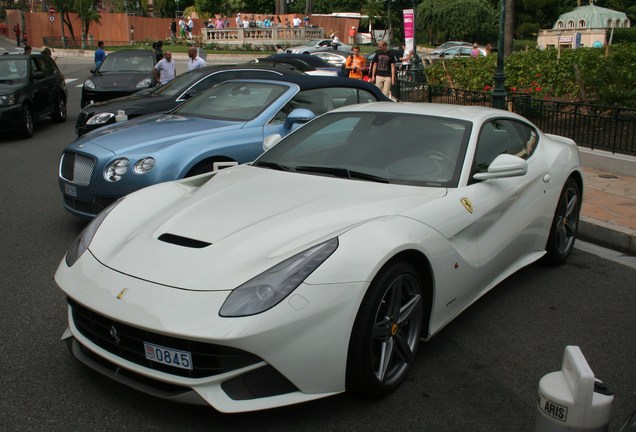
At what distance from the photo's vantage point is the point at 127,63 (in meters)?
16.7

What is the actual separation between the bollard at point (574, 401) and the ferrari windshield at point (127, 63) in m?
15.6

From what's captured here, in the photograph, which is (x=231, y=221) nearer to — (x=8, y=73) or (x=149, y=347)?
(x=149, y=347)

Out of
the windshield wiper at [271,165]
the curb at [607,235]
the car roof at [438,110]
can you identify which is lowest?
the curb at [607,235]

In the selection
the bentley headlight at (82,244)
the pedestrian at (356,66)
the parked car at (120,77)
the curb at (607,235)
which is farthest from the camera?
the pedestrian at (356,66)

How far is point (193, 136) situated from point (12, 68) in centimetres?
949

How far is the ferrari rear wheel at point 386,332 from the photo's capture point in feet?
10.4

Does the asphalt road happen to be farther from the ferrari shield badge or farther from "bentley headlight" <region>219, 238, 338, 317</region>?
the ferrari shield badge

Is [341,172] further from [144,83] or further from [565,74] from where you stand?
[144,83]

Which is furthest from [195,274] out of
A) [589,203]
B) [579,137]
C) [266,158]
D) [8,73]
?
[8,73]

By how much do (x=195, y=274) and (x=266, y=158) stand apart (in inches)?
70.8

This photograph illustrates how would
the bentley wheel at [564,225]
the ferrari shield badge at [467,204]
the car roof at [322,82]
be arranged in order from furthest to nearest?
the car roof at [322,82]
the bentley wheel at [564,225]
the ferrari shield badge at [467,204]

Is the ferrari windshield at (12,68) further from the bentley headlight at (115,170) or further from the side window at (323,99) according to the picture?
the bentley headlight at (115,170)

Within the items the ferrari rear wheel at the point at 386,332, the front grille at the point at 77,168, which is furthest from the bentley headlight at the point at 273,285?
the front grille at the point at 77,168

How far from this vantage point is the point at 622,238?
6.42m
